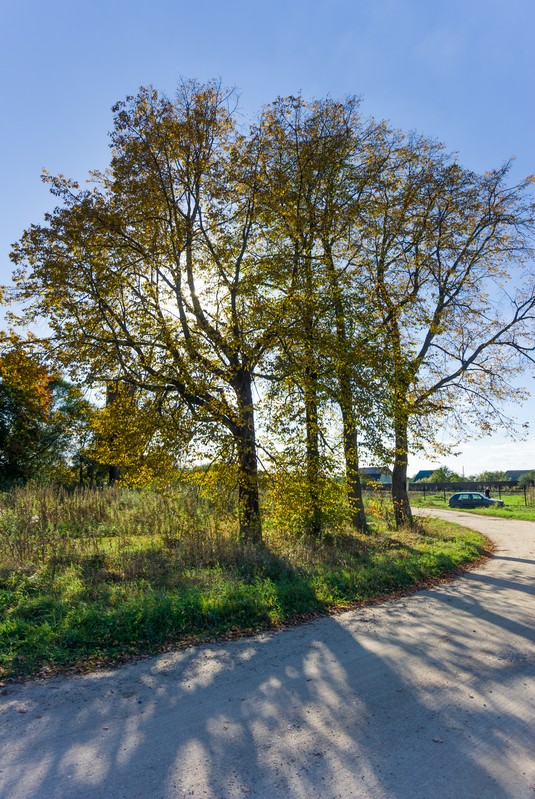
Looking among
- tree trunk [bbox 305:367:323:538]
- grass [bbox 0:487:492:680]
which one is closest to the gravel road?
grass [bbox 0:487:492:680]

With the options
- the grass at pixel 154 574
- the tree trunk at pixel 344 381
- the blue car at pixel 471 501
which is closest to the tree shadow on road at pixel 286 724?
the grass at pixel 154 574

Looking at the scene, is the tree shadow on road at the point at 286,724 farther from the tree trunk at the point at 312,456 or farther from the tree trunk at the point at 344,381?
the tree trunk at the point at 344,381

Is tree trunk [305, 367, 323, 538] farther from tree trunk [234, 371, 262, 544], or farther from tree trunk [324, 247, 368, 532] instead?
tree trunk [234, 371, 262, 544]

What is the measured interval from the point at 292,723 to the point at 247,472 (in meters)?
8.54

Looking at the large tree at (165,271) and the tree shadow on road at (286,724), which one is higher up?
the large tree at (165,271)

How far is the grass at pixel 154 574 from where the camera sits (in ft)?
20.2

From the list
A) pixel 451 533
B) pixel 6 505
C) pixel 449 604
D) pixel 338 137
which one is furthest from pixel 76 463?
pixel 449 604

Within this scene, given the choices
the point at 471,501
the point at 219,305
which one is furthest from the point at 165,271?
the point at 471,501

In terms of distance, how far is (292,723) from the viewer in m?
4.15

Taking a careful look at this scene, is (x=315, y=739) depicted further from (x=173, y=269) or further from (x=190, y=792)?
(x=173, y=269)

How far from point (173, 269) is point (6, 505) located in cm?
701

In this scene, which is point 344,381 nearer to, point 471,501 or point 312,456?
point 312,456

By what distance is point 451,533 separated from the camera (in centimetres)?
1833

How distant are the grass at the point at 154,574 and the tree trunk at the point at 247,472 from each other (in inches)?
17.1
